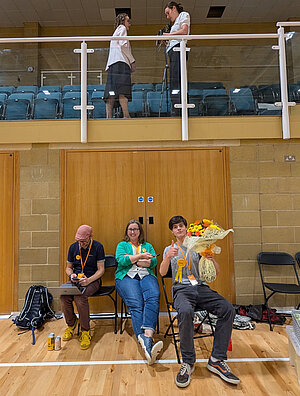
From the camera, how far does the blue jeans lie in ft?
10.4

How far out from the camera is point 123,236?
4.45 metres

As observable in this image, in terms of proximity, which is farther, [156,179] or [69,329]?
[156,179]

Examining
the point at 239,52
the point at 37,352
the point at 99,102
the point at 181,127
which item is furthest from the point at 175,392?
the point at 239,52

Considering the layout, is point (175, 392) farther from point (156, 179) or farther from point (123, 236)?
point (156, 179)

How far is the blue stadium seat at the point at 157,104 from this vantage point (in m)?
4.36

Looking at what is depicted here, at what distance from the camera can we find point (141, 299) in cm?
343

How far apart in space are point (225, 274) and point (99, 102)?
116 inches

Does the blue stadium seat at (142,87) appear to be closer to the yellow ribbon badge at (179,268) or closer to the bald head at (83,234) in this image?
the bald head at (83,234)

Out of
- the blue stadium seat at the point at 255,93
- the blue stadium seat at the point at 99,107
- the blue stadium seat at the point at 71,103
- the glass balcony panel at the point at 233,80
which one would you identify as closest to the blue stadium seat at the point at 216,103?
the glass balcony panel at the point at 233,80

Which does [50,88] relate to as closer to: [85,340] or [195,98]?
[195,98]

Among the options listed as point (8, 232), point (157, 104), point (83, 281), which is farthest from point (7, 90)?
point (83, 281)

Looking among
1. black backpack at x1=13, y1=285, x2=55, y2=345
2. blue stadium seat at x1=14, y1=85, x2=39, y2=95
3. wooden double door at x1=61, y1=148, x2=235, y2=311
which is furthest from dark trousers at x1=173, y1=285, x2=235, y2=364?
blue stadium seat at x1=14, y1=85, x2=39, y2=95

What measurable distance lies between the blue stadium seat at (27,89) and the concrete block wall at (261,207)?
2895 millimetres

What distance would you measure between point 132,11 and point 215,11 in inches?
74.0
